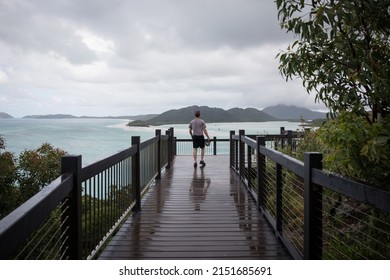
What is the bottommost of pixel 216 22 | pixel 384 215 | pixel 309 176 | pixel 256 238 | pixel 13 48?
pixel 256 238

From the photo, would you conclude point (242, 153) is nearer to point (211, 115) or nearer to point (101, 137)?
point (211, 115)

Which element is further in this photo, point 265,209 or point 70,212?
point 265,209

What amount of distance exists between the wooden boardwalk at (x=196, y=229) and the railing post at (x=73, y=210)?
1010 mm

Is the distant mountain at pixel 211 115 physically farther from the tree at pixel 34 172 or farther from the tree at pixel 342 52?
→ the tree at pixel 342 52

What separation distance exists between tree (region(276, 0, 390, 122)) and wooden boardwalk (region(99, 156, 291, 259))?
2.05m

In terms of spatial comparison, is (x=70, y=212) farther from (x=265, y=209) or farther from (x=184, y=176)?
(x=184, y=176)

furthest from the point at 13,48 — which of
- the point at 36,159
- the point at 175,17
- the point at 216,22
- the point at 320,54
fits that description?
the point at 320,54

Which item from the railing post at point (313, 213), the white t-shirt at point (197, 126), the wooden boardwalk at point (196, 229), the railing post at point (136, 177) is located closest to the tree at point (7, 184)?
the white t-shirt at point (197, 126)

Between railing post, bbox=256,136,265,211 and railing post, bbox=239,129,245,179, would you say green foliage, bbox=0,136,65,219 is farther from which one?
railing post, bbox=256,136,265,211

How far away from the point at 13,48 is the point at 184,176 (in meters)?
6.35

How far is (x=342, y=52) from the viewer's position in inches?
107

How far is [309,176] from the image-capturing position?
10.4 feet

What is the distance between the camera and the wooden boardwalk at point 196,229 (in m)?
4.09

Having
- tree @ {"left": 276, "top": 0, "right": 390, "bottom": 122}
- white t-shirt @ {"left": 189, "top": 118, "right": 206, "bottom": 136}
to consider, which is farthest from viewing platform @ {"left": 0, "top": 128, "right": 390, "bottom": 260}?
white t-shirt @ {"left": 189, "top": 118, "right": 206, "bottom": 136}
